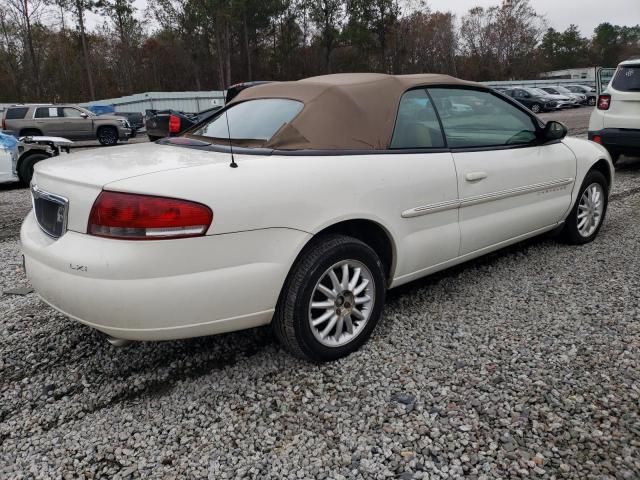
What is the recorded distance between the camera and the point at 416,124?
10.4 ft

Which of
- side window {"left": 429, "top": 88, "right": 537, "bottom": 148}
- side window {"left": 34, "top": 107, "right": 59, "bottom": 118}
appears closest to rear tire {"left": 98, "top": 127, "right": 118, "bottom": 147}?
side window {"left": 34, "top": 107, "right": 59, "bottom": 118}

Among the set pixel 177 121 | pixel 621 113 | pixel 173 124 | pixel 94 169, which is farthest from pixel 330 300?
pixel 621 113

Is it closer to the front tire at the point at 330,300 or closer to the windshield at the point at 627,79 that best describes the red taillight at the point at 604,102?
the windshield at the point at 627,79

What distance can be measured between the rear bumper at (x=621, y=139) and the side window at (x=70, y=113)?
17.7 m

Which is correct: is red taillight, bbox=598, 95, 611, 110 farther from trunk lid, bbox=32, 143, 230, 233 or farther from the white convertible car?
trunk lid, bbox=32, 143, 230, 233

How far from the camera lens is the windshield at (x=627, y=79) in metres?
7.74

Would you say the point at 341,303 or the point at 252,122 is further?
the point at 252,122

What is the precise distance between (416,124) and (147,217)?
5.81 feet

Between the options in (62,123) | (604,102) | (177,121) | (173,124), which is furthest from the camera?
(62,123)

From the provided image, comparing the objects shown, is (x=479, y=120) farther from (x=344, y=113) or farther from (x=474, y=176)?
(x=344, y=113)

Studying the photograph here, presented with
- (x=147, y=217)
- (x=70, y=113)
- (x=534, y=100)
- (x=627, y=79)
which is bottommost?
(x=534, y=100)

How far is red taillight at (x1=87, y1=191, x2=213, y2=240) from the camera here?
2.15 meters

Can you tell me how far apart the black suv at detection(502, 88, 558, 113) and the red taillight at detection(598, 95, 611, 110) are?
933 inches

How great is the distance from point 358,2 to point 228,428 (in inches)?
2023
